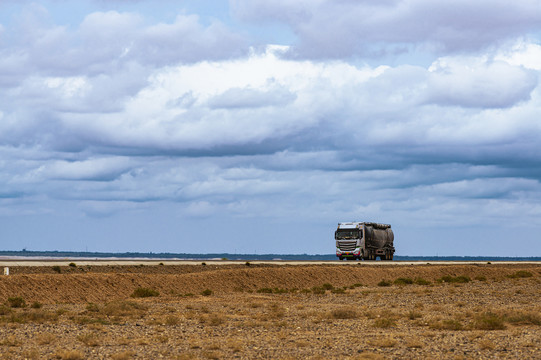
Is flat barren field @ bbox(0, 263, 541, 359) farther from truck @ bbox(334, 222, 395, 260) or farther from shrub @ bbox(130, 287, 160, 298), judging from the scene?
truck @ bbox(334, 222, 395, 260)

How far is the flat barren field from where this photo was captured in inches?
929

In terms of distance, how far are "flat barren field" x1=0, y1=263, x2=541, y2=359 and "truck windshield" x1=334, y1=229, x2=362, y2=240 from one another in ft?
78.6

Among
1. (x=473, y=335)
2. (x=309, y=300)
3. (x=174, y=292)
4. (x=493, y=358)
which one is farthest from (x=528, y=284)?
(x=493, y=358)

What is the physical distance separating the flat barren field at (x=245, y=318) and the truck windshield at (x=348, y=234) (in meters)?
24.0

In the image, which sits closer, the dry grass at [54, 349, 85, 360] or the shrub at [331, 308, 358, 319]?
the dry grass at [54, 349, 85, 360]

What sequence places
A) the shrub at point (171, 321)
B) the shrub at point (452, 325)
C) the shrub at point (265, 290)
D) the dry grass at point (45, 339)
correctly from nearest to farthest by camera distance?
the dry grass at point (45, 339) < the shrub at point (452, 325) < the shrub at point (171, 321) < the shrub at point (265, 290)

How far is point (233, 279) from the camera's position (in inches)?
2249

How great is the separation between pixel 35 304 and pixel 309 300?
17289 mm

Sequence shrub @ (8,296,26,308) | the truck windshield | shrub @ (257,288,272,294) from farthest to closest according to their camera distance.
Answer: the truck windshield, shrub @ (257,288,272,294), shrub @ (8,296,26,308)

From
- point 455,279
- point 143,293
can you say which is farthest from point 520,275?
point 143,293

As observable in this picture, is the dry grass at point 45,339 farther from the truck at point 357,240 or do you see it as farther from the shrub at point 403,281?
the truck at point 357,240

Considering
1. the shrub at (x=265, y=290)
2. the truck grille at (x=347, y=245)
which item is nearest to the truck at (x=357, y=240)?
the truck grille at (x=347, y=245)

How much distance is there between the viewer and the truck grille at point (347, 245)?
8644 cm

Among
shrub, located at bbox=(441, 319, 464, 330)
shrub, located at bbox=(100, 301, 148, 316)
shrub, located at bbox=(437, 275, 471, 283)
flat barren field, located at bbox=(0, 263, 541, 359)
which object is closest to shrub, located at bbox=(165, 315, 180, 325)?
flat barren field, located at bbox=(0, 263, 541, 359)
